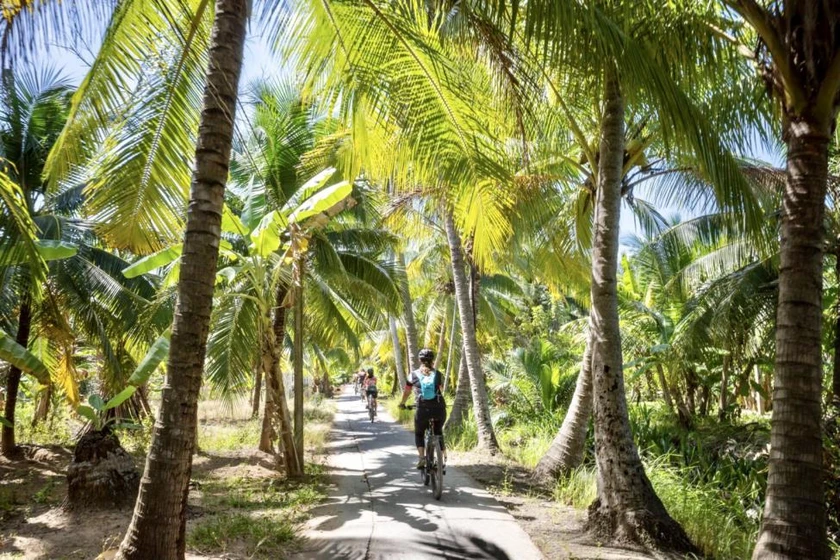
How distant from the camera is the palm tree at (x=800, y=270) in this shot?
11.9 ft

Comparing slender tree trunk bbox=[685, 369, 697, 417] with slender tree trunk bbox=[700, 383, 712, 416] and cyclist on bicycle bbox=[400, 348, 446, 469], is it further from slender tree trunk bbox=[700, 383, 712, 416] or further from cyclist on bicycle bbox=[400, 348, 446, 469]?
cyclist on bicycle bbox=[400, 348, 446, 469]

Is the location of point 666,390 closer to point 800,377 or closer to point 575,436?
point 575,436

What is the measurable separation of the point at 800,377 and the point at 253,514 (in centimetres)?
553

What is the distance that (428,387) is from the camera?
7129mm

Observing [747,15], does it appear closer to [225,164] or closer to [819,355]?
[819,355]

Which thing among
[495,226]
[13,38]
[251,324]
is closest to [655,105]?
[495,226]

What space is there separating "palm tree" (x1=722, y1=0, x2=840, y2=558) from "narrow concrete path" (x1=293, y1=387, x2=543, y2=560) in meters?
2.04

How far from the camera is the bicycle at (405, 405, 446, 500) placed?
6.82m

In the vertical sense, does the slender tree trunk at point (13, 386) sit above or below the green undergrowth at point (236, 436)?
above

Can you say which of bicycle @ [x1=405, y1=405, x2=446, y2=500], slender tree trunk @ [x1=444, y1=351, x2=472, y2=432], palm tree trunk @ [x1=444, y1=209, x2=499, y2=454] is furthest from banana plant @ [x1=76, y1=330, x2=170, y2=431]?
slender tree trunk @ [x1=444, y1=351, x2=472, y2=432]

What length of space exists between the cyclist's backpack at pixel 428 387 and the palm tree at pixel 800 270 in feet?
13.1

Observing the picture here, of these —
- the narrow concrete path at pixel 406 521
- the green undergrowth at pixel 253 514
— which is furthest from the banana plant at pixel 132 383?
the narrow concrete path at pixel 406 521

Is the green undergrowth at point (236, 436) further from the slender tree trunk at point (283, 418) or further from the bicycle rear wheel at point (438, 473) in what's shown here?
the bicycle rear wheel at point (438, 473)

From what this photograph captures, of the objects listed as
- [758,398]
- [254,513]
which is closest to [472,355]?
[254,513]
